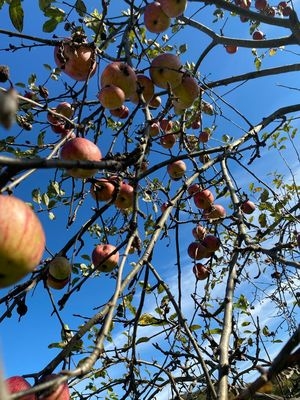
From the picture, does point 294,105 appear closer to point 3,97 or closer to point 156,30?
point 156,30

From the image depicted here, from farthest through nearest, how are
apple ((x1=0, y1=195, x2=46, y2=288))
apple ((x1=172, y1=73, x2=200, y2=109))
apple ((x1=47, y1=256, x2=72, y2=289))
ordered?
apple ((x1=172, y1=73, x2=200, y2=109)), apple ((x1=47, y1=256, x2=72, y2=289)), apple ((x1=0, y1=195, x2=46, y2=288))

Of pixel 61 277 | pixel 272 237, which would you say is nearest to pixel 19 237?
pixel 61 277

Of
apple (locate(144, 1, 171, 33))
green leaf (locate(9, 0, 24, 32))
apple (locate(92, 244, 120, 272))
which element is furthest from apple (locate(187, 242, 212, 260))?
green leaf (locate(9, 0, 24, 32))

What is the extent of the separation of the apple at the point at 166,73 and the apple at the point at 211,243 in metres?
1.13

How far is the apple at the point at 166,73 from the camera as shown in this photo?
2361 millimetres

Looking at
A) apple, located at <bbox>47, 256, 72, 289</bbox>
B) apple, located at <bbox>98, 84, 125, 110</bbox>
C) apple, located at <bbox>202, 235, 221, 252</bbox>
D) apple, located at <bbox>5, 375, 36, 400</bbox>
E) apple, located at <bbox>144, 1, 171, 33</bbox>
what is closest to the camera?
apple, located at <bbox>5, 375, 36, 400</bbox>

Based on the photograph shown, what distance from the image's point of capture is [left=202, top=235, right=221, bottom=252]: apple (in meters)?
2.96

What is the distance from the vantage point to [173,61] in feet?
8.00

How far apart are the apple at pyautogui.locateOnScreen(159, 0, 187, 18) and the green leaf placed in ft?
3.06

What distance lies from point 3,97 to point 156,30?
9.32ft

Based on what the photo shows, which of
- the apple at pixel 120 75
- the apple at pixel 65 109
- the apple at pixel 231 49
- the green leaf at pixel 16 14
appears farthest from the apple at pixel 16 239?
the apple at pixel 231 49

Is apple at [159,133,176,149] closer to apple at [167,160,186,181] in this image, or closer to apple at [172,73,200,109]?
apple at [167,160,186,181]

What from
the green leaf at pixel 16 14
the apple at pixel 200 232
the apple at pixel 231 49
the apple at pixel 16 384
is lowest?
the apple at pixel 16 384

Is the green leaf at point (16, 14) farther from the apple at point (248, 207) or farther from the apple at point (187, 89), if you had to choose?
the apple at point (248, 207)
